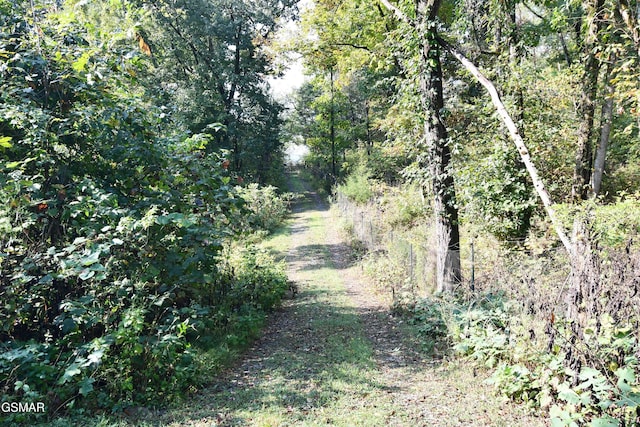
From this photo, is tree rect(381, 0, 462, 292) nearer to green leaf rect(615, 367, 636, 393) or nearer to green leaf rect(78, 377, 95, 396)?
green leaf rect(615, 367, 636, 393)

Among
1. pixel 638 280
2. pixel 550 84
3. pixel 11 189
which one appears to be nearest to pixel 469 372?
pixel 638 280

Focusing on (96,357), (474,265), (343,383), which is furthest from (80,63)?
(474,265)

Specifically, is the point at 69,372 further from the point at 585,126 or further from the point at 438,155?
the point at 585,126

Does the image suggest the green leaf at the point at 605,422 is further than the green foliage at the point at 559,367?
No

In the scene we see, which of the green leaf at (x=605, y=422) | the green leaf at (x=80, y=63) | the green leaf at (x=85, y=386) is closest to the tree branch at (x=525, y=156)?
the green leaf at (x=605, y=422)

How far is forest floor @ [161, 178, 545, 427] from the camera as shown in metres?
3.91

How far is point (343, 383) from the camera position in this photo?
4.79 meters

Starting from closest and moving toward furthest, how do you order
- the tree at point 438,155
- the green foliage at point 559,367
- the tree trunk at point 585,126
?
1. the green foliage at point 559,367
2. the tree at point 438,155
3. the tree trunk at point 585,126

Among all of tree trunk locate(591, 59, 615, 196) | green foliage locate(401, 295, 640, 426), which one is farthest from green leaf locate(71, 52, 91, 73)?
tree trunk locate(591, 59, 615, 196)

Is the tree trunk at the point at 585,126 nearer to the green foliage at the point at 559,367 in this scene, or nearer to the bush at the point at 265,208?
the green foliage at the point at 559,367

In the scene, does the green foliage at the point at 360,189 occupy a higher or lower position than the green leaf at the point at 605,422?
higher

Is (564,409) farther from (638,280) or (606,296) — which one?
(638,280)

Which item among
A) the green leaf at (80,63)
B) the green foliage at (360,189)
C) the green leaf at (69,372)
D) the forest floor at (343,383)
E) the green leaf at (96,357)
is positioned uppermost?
the green leaf at (80,63)

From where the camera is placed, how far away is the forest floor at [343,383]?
154 inches
